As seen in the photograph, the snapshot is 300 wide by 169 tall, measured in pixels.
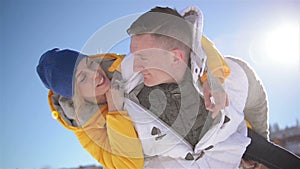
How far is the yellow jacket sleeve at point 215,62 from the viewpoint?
87 centimetres

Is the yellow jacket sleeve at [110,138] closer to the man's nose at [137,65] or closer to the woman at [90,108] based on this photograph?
the woman at [90,108]

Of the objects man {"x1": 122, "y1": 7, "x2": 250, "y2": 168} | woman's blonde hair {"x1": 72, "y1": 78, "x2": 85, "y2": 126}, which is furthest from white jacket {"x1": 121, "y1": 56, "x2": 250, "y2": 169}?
woman's blonde hair {"x1": 72, "y1": 78, "x2": 85, "y2": 126}

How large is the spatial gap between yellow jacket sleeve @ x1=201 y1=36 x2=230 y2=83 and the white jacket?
0.03 meters

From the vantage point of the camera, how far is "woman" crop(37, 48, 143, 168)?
2.87 feet

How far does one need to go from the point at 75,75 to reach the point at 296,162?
0.63 m

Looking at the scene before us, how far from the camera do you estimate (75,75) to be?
877 mm

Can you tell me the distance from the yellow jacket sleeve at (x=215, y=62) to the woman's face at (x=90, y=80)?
0.77 ft

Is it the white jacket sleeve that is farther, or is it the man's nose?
the white jacket sleeve

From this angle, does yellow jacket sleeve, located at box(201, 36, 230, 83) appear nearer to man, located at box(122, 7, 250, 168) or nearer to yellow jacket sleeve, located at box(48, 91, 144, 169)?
man, located at box(122, 7, 250, 168)

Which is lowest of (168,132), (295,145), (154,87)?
(295,145)

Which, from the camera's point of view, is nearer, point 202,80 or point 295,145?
point 202,80

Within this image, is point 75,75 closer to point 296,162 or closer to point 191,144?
point 191,144

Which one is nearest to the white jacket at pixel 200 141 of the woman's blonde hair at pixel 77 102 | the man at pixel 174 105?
the man at pixel 174 105

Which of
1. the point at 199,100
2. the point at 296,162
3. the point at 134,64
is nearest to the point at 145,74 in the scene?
the point at 134,64
